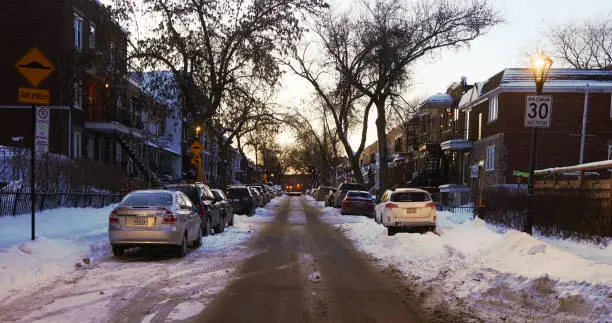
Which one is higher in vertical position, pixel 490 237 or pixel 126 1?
pixel 126 1

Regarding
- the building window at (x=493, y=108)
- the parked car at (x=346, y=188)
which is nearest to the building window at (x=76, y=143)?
the parked car at (x=346, y=188)

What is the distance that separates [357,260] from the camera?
12.4 m

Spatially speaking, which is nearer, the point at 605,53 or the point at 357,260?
the point at 357,260

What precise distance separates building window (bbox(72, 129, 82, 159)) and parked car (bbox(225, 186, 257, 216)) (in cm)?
834

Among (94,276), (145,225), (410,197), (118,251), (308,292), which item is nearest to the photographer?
(308,292)

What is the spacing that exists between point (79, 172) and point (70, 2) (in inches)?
458

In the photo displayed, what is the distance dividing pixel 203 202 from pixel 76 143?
1659 cm

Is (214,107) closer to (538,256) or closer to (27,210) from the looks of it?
(27,210)

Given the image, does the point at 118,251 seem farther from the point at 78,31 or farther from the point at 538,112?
the point at 78,31

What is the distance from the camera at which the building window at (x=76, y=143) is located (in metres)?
28.9

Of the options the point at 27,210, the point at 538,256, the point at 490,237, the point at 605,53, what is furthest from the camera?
the point at 605,53

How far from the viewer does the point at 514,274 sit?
8594 millimetres

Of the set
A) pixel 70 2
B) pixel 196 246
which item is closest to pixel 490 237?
pixel 196 246

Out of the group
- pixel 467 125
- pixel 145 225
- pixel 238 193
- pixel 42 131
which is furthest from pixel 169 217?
pixel 467 125
